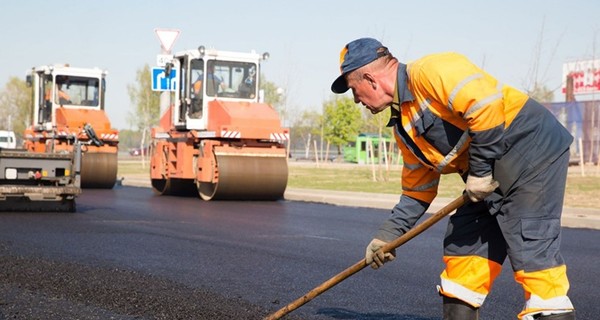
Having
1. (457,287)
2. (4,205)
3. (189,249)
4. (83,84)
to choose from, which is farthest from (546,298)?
(83,84)

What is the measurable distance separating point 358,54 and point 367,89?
15 cm

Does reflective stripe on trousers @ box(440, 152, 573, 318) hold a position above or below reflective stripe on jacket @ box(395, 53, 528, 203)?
below

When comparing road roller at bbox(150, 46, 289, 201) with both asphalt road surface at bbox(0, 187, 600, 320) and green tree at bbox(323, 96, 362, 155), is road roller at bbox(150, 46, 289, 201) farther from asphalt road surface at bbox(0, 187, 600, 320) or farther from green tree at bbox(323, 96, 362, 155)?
green tree at bbox(323, 96, 362, 155)

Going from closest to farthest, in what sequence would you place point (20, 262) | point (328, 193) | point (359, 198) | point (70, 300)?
point (70, 300) → point (20, 262) → point (359, 198) → point (328, 193)

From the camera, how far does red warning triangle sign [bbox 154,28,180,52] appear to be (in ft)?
65.0

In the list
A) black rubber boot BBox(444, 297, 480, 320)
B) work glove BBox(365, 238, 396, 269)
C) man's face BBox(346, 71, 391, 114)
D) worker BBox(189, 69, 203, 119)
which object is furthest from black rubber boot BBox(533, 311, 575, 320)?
worker BBox(189, 69, 203, 119)

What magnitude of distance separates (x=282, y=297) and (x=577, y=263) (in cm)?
357

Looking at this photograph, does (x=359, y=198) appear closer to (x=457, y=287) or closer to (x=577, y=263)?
(x=577, y=263)

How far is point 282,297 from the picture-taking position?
22.0 feet

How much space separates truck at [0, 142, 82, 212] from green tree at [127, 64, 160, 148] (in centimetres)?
3847

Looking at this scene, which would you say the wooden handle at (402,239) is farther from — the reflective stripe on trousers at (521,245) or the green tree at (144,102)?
the green tree at (144,102)

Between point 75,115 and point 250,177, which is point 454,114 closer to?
point 250,177

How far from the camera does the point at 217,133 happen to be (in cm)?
1767

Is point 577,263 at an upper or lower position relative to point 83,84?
lower
